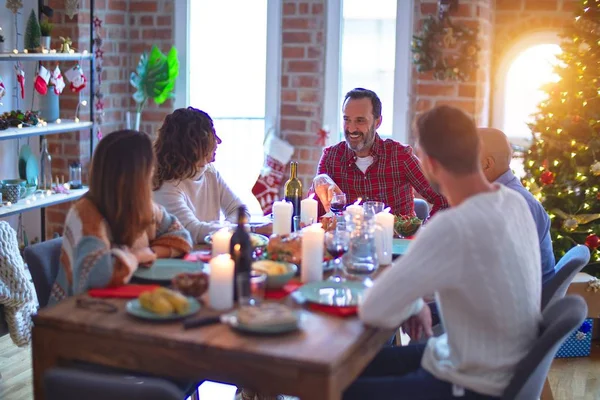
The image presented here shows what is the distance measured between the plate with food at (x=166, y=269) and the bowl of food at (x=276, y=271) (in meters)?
0.19

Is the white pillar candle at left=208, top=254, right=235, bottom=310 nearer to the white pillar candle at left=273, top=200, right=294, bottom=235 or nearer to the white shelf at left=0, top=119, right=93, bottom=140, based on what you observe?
the white pillar candle at left=273, top=200, right=294, bottom=235

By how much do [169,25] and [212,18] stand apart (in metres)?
0.27

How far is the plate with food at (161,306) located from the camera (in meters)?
2.04

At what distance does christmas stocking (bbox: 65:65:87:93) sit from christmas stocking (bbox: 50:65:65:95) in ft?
0.18

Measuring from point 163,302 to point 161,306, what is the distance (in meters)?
0.01

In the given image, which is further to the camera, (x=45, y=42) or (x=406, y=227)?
(x=45, y=42)

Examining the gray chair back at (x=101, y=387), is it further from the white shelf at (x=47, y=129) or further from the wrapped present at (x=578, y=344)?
the wrapped present at (x=578, y=344)

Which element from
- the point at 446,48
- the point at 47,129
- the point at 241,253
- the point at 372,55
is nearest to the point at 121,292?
the point at 241,253

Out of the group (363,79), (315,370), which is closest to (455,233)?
(315,370)

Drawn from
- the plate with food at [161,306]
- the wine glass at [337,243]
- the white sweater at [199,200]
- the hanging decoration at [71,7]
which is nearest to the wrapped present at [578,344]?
the white sweater at [199,200]

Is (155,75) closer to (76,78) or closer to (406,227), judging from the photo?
(76,78)

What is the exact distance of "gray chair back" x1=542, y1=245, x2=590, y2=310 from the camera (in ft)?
8.35

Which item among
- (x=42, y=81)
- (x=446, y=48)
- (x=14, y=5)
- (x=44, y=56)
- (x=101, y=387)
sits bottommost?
(x=101, y=387)

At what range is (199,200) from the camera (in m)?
3.32
